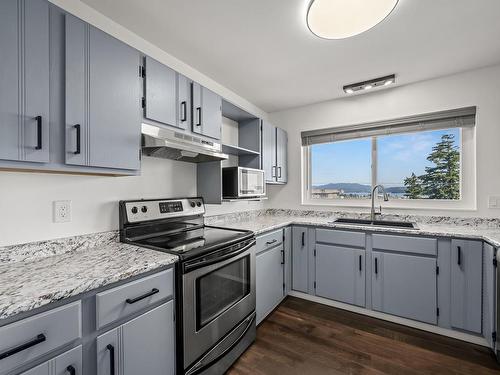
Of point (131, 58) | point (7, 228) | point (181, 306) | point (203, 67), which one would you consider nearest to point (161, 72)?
point (131, 58)

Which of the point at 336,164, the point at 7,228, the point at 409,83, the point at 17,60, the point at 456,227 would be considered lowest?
the point at 456,227

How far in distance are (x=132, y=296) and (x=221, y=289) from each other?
0.64 m

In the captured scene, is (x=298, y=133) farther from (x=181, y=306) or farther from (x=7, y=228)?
(x=7, y=228)

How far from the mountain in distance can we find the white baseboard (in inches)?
53.8

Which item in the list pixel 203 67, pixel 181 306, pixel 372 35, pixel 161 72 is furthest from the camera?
pixel 203 67

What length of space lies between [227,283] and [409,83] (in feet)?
9.22

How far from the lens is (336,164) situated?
10.7ft

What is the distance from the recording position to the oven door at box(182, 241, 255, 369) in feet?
4.48

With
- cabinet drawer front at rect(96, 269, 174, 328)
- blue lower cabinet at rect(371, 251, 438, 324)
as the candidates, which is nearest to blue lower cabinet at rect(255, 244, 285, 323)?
blue lower cabinet at rect(371, 251, 438, 324)

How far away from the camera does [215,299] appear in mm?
1562

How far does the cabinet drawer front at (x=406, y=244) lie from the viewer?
2086 millimetres

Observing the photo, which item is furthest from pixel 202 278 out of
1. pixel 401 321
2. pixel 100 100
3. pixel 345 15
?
pixel 401 321

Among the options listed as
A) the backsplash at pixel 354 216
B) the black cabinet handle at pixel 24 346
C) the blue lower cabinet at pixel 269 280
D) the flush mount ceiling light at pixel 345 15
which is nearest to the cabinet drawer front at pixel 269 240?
the blue lower cabinet at pixel 269 280

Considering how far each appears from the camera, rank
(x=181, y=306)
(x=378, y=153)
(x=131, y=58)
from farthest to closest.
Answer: (x=378, y=153)
(x=131, y=58)
(x=181, y=306)
